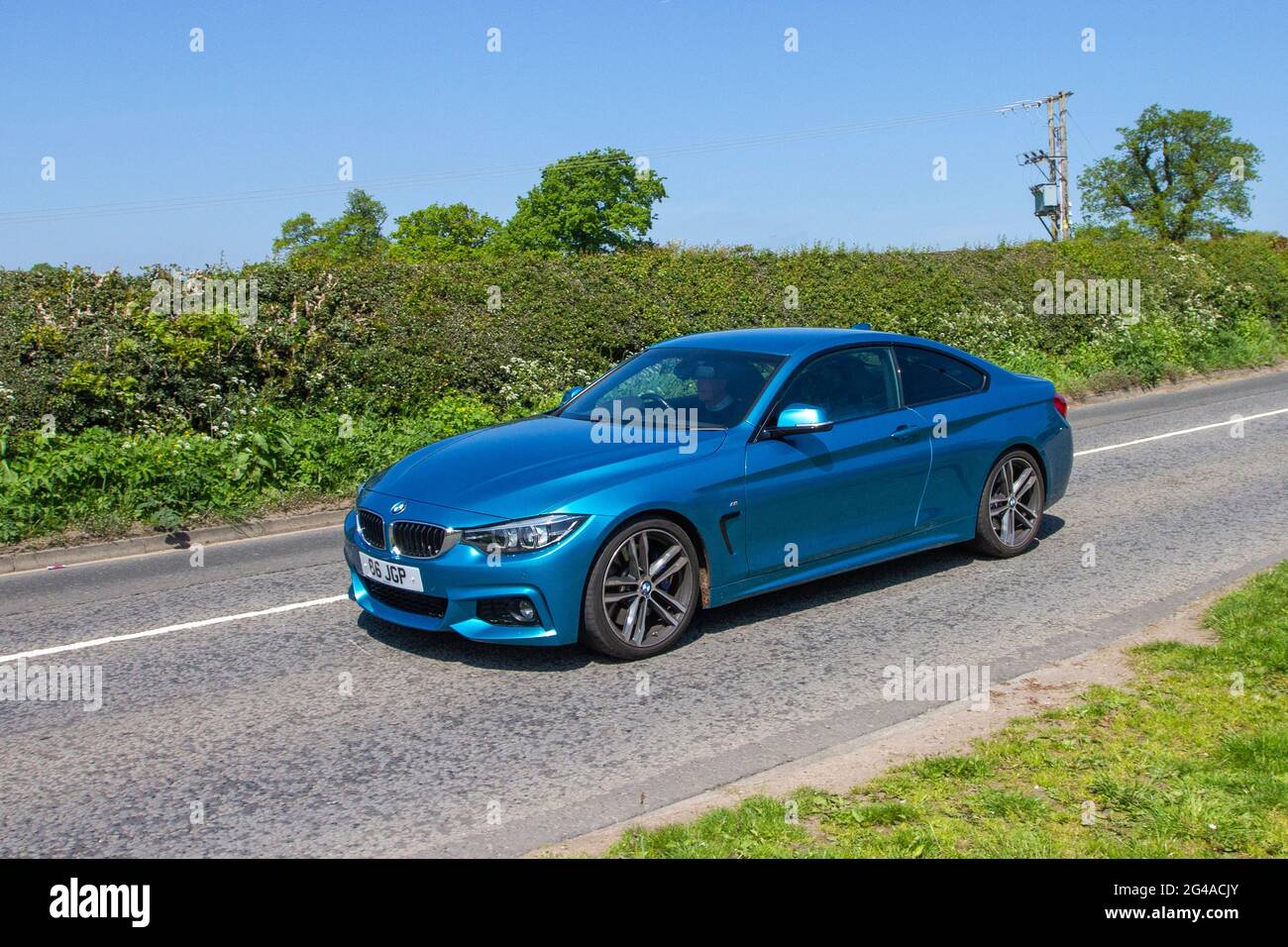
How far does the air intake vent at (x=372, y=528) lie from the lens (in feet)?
22.5

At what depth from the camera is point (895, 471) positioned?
789 cm

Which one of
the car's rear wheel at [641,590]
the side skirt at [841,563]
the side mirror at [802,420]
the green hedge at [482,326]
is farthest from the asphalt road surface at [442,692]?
the green hedge at [482,326]

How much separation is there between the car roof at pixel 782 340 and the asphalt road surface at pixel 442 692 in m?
1.59

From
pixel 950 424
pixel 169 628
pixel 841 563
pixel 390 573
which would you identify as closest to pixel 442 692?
pixel 390 573

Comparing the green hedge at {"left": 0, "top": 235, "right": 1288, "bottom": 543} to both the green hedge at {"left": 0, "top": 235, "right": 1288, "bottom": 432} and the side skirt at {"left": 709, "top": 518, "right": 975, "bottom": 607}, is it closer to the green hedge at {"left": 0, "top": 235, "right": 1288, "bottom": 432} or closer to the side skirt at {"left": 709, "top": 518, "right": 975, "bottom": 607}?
the green hedge at {"left": 0, "top": 235, "right": 1288, "bottom": 432}

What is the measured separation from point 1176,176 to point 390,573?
3523 inches

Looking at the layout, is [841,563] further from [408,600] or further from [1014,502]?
[408,600]

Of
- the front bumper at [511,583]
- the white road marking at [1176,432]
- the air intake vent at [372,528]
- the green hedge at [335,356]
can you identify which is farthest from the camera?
the white road marking at [1176,432]

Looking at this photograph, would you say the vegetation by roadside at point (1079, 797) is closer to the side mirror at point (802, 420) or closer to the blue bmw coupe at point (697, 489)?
the blue bmw coupe at point (697, 489)

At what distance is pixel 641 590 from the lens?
264 inches

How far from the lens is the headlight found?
20.9ft
